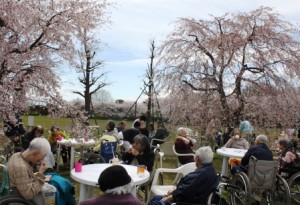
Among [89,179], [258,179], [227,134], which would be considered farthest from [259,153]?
[227,134]

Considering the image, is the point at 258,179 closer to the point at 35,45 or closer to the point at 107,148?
the point at 107,148

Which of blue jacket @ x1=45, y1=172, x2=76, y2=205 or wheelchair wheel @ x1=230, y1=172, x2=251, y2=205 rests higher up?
blue jacket @ x1=45, y1=172, x2=76, y2=205

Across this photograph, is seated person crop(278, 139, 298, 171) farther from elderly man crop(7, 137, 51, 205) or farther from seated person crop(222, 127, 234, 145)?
elderly man crop(7, 137, 51, 205)

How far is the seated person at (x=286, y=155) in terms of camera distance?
5.61 m

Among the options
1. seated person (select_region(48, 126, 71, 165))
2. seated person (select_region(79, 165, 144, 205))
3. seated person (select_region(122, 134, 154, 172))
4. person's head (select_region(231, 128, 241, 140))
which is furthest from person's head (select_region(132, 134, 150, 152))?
seated person (select_region(48, 126, 71, 165))

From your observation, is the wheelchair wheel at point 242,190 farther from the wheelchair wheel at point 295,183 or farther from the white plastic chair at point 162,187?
the wheelchair wheel at point 295,183

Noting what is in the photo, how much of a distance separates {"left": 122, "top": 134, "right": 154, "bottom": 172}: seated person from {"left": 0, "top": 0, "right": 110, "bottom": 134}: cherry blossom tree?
2645mm

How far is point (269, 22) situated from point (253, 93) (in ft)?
6.64

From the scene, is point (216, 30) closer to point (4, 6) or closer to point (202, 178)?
point (4, 6)

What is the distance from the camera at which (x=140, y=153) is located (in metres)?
4.75

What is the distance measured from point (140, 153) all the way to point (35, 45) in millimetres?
3295

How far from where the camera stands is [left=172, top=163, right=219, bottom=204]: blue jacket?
3303 mm

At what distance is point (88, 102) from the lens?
16500mm

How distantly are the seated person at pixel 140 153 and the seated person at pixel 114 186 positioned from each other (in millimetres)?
2440
